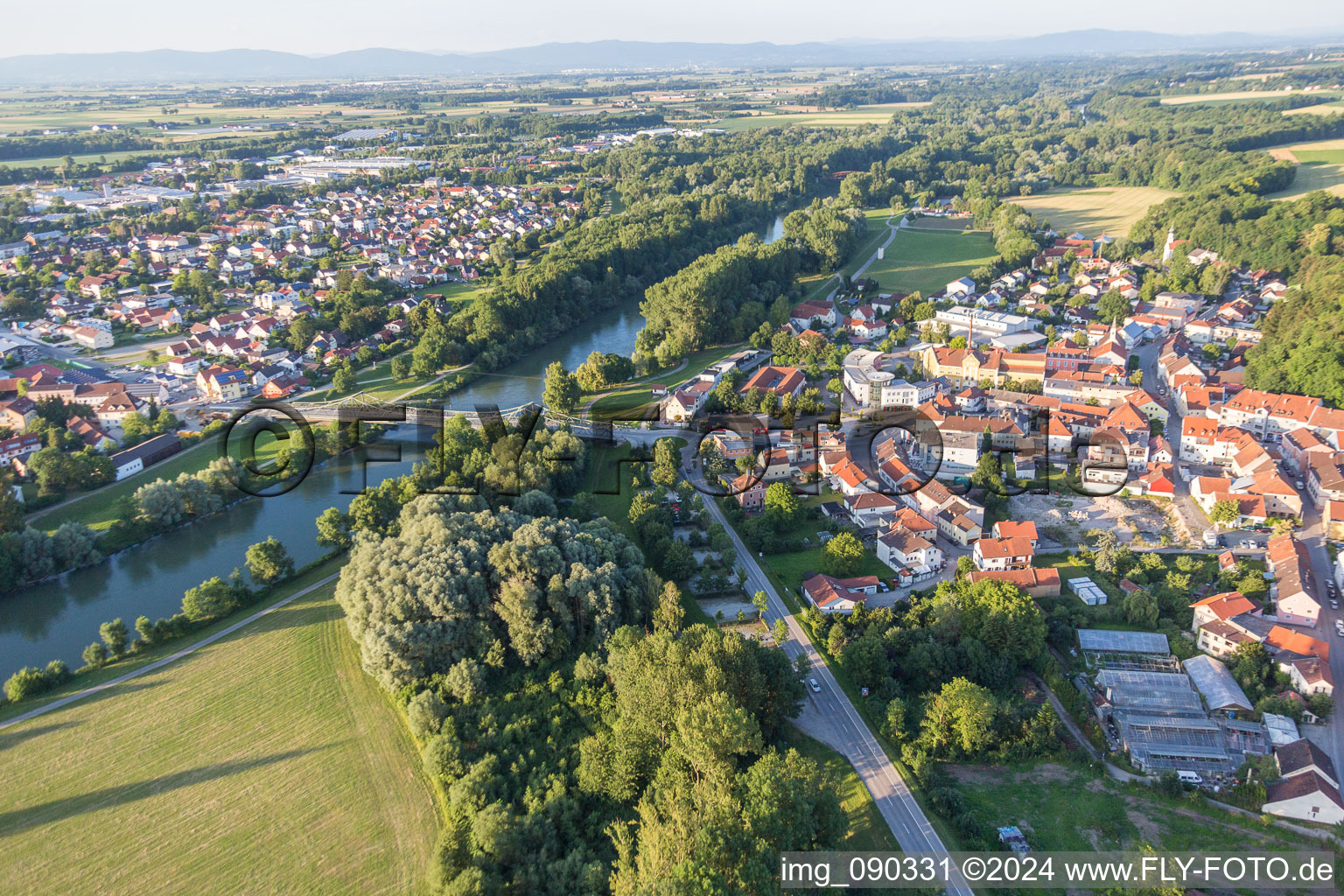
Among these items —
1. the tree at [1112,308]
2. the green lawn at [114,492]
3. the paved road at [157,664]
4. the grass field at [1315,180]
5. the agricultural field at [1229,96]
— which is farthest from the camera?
the agricultural field at [1229,96]

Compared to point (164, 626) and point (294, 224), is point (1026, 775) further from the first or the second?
point (294, 224)

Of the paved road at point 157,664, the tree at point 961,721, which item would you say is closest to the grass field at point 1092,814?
the tree at point 961,721

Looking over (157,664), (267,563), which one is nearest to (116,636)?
(157,664)

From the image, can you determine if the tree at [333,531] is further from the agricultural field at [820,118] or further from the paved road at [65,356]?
the agricultural field at [820,118]

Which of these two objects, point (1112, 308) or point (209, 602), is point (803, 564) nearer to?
point (209, 602)

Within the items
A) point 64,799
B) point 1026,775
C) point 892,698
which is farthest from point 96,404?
point 1026,775

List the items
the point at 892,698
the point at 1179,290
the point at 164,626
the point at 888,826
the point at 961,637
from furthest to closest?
the point at 1179,290 → the point at 164,626 → the point at 961,637 → the point at 892,698 → the point at 888,826
